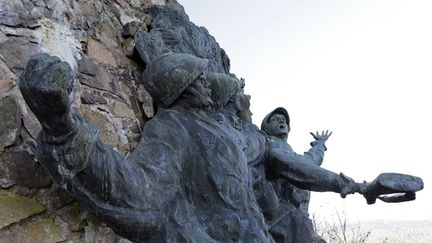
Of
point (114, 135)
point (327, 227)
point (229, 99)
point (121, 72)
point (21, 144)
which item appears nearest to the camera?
point (21, 144)

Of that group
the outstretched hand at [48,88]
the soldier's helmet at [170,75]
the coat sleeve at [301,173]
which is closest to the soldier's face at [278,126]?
the coat sleeve at [301,173]

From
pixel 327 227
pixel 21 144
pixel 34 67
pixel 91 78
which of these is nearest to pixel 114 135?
pixel 91 78

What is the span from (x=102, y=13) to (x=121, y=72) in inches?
13.1

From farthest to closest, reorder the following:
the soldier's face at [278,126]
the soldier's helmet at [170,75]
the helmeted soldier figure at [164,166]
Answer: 1. the soldier's face at [278,126]
2. the soldier's helmet at [170,75]
3. the helmeted soldier figure at [164,166]

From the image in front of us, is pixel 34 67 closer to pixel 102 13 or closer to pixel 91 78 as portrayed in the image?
pixel 91 78

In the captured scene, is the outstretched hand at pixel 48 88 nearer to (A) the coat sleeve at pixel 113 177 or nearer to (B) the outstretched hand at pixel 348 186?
(A) the coat sleeve at pixel 113 177

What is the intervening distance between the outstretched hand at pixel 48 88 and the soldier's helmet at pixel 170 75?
0.77m

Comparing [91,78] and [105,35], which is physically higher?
[105,35]

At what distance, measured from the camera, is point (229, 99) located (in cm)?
276

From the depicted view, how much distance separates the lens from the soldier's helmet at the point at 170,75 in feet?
7.35

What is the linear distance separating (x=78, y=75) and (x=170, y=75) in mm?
423

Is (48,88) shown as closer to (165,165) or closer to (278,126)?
(165,165)

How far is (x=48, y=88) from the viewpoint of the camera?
1.44 m

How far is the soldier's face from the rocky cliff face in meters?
0.46
